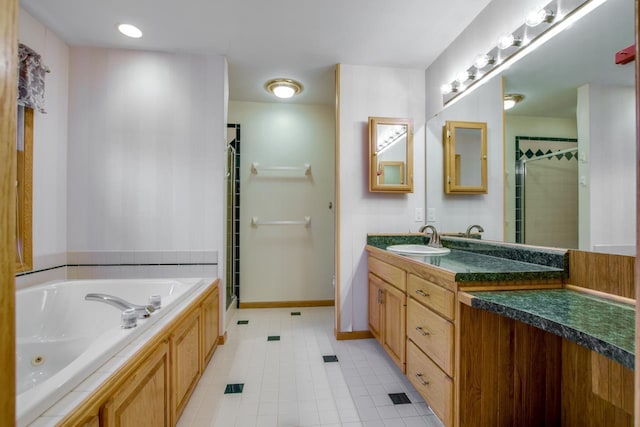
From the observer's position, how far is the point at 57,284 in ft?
6.22

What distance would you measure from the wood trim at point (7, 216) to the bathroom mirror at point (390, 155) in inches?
84.6

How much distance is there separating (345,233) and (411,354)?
108 centimetres

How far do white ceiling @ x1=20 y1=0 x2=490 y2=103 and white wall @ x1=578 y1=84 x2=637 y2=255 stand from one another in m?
1.11

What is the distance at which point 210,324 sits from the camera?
6.79 ft

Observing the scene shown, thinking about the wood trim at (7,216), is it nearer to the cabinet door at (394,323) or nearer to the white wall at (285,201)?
the cabinet door at (394,323)

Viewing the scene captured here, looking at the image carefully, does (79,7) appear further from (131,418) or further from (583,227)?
(583,227)

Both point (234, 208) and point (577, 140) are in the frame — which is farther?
point (234, 208)

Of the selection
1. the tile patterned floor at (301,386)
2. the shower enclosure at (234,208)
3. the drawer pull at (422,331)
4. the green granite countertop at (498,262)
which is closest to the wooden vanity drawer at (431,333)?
the drawer pull at (422,331)

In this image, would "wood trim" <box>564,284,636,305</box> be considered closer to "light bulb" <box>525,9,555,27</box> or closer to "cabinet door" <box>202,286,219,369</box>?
"light bulb" <box>525,9,555,27</box>

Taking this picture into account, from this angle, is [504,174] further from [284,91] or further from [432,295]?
[284,91]

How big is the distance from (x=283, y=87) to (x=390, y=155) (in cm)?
128

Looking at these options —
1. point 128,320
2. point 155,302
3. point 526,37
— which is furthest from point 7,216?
point 526,37

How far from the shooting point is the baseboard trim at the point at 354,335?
2.41 metres

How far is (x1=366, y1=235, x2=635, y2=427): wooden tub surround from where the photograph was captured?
3.31ft
